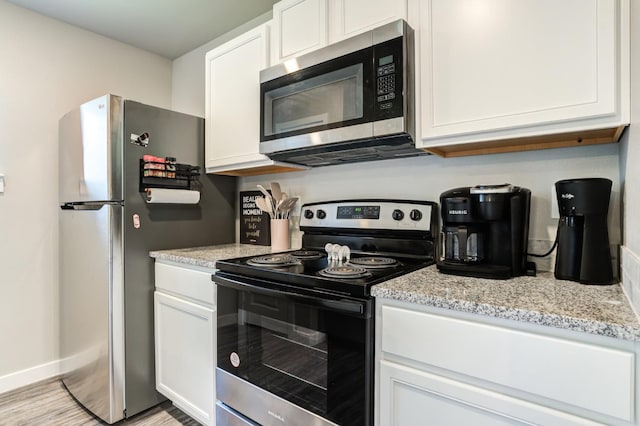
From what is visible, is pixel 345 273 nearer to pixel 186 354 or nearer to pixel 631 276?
pixel 631 276

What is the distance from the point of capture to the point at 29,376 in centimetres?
225

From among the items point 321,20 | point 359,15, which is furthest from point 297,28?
point 359,15

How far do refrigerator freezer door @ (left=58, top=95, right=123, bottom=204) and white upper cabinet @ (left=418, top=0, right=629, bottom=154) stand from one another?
155 centimetres

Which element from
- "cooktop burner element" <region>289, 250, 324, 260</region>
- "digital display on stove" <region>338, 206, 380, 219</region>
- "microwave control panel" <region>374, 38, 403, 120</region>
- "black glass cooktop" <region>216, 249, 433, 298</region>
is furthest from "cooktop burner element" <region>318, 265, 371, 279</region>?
"microwave control panel" <region>374, 38, 403, 120</region>

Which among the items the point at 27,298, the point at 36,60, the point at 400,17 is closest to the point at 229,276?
the point at 400,17

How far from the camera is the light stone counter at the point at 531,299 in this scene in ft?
2.46

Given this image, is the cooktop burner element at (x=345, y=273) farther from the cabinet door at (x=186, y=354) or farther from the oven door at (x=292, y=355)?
the cabinet door at (x=186, y=354)

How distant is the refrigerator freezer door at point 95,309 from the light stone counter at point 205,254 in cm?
25

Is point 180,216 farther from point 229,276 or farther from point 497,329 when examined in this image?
point 497,329

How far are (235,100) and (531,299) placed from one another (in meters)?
1.76

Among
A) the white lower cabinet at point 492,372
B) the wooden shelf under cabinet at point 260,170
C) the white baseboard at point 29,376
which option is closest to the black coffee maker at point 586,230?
the white lower cabinet at point 492,372

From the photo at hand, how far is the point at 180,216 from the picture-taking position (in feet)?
6.81

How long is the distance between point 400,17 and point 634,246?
111cm

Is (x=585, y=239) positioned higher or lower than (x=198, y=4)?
lower
